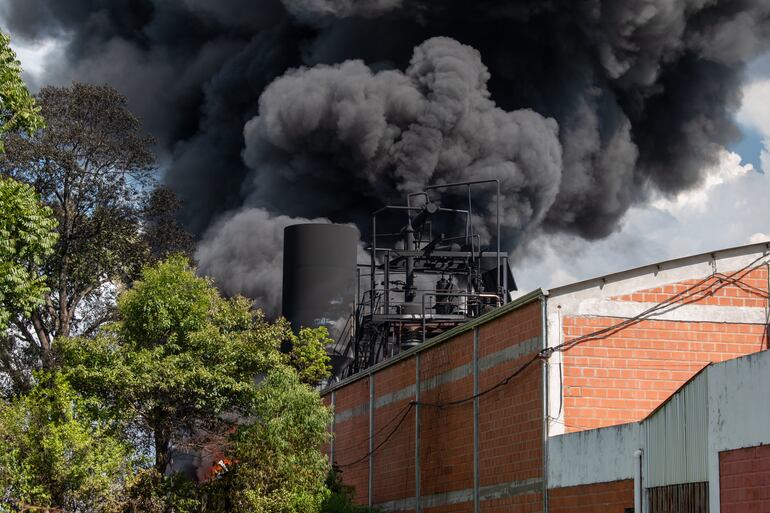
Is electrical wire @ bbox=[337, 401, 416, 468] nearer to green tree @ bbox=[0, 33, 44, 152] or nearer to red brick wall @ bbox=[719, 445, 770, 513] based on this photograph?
green tree @ bbox=[0, 33, 44, 152]

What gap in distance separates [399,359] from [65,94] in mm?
14975

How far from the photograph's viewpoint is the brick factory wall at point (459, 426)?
22062 mm

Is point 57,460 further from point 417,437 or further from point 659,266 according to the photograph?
point 659,266

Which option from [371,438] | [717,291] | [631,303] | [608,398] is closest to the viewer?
[608,398]

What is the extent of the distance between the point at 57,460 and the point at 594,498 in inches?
440

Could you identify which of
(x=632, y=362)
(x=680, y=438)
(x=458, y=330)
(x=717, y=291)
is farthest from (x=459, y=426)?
(x=680, y=438)

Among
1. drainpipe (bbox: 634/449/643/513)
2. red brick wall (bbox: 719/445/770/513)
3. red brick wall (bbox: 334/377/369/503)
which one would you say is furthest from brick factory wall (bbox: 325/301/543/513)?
red brick wall (bbox: 719/445/770/513)

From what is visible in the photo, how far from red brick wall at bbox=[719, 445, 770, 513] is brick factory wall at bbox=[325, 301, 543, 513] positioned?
6.65 metres

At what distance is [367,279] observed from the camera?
50.9m

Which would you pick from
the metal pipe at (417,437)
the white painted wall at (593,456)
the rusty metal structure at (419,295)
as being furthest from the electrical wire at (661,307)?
the rusty metal structure at (419,295)

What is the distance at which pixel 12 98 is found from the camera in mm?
22672

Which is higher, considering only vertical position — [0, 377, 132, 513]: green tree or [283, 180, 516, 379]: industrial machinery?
[283, 180, 516, 379]: industrial machinery

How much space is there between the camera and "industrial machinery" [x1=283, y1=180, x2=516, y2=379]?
118ft

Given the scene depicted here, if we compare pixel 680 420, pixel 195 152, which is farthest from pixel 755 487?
pixel 195 152
